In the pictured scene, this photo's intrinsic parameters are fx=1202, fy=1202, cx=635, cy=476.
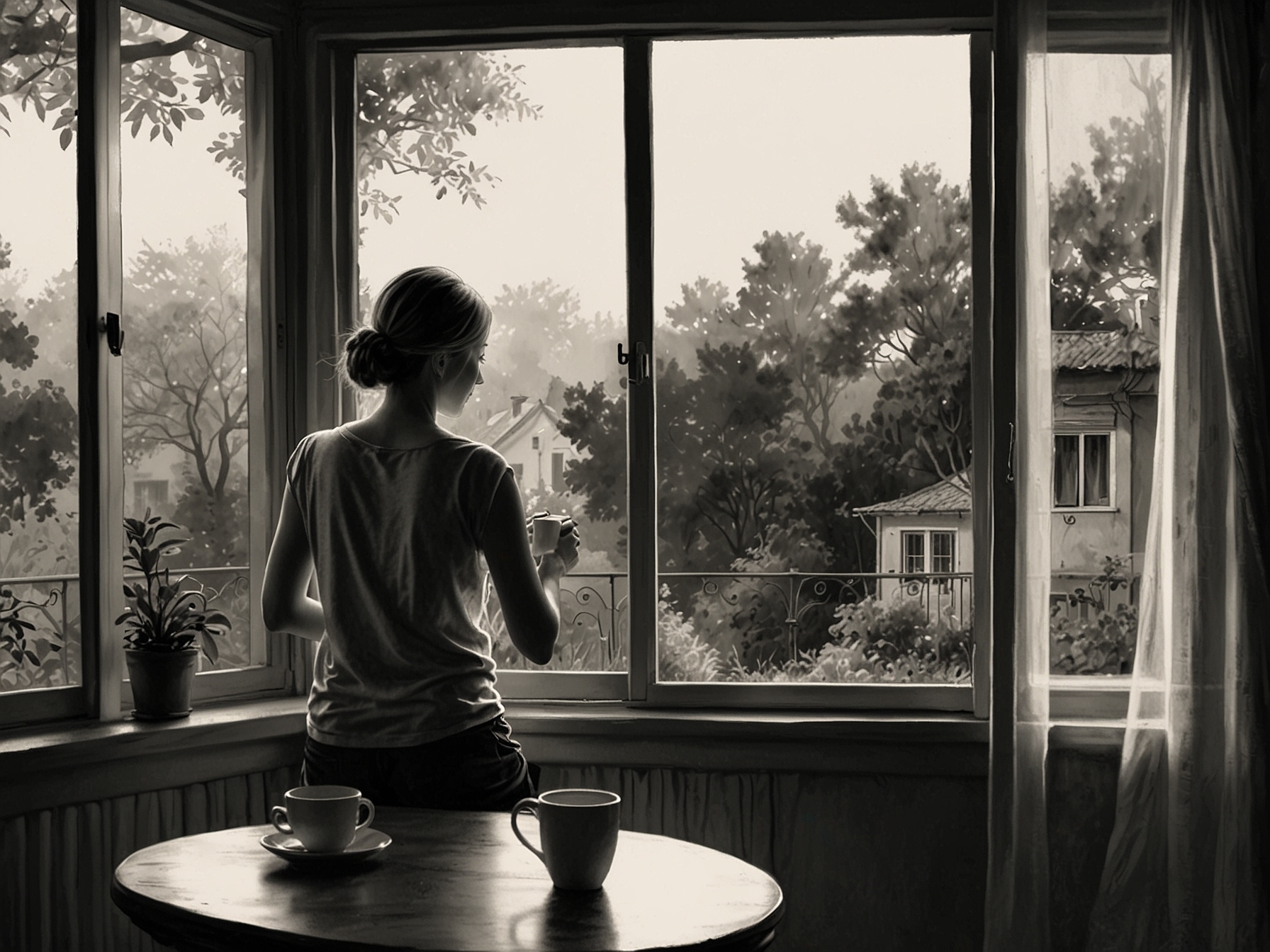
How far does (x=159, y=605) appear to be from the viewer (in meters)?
2.35

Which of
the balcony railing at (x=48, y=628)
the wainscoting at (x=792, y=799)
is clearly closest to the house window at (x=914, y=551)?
the wainscoting at (x=792, y=799)

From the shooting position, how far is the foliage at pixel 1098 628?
224 centimetres

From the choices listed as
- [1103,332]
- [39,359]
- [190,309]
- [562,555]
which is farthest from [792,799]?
[39,359]

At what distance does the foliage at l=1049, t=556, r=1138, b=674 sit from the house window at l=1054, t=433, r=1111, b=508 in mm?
121

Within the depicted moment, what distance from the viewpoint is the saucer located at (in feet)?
4.54

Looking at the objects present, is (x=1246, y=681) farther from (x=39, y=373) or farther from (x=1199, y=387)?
(x=39, y=373)

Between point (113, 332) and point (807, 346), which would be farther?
point (807, 346)

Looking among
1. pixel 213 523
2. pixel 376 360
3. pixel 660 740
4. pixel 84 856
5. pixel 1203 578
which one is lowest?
pixel 84 856

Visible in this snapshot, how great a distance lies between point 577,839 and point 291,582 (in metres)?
0.81

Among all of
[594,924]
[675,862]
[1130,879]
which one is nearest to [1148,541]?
[1130,879]

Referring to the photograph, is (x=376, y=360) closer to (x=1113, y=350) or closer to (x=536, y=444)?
(x=536, y=444)

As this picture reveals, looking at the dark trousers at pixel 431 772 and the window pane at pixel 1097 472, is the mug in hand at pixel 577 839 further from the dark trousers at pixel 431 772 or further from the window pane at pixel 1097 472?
the window pane at pixel 1097 472

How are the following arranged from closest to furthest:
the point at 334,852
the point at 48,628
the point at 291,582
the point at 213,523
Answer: the point at 334,852 → the point at 291,582 → the point at 48,628 → the point at 213,523

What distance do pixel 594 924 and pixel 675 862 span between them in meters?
0.24
